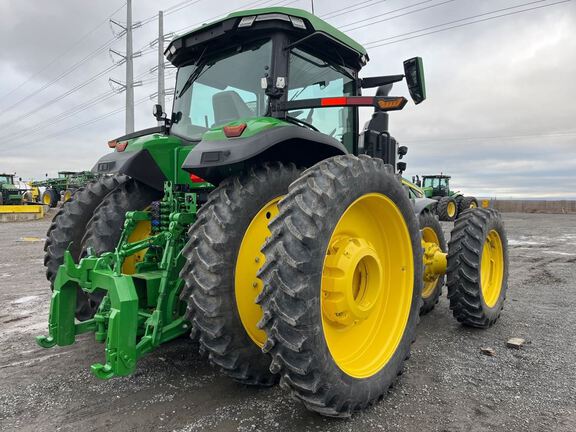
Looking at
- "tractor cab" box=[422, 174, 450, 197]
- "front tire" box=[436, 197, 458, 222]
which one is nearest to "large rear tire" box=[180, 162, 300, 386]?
"front tire" box=[436, 197, 458, 222]

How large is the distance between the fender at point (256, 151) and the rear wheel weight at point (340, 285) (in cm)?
33

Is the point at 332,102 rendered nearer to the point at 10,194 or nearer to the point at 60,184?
the point at 10,194

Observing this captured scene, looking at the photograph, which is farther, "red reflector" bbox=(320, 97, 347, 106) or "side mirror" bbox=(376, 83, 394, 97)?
"side mirror" bbox=(376, 83, 394, 97)

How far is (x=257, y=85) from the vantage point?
311cm

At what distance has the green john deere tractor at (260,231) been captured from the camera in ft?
7.16

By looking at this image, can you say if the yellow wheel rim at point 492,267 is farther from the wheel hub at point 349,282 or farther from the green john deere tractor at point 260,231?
the wheel hub at point 349,282

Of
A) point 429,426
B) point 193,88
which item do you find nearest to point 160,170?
point 193,88

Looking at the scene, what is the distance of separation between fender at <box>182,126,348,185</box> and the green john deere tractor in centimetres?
1

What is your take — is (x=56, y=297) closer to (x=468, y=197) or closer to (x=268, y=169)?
(x=268, y=169)

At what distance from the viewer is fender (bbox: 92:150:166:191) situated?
316 cm

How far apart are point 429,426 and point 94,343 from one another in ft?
9.28

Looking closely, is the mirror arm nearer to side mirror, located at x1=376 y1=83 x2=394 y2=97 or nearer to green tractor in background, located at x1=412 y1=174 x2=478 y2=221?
side mirror, located at x1=376 y1=83 x2=394 y2=97

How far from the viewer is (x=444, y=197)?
21.7 m

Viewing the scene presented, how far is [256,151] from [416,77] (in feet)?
5.61
